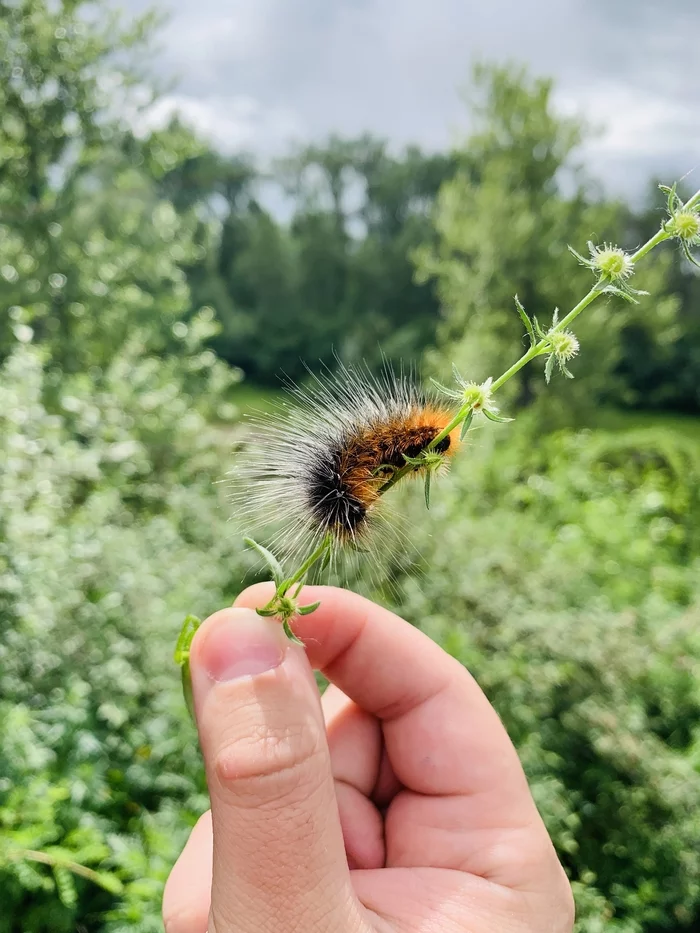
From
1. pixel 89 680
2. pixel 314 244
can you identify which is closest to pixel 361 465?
pixel 89 680

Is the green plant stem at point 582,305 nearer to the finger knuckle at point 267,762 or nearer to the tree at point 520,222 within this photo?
the finger knuckle at point 267,762

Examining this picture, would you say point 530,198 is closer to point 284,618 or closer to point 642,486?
point 642,486

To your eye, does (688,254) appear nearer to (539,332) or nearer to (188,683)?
(539,332)

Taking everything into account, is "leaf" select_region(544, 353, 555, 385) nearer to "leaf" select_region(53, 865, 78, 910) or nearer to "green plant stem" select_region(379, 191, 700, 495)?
"green plant stem" select_region(379, 191, 700, 495)

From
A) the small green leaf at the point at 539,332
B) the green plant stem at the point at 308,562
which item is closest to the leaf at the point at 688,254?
the small green leaf at the point at 539,332

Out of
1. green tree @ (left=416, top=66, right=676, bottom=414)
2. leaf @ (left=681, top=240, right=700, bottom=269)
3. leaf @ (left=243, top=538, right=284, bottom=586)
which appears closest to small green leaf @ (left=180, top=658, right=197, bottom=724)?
leaf @ (left=243, top=538, right=284, bottom=586)

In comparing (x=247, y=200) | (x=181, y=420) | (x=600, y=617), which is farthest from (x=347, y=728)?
(x=247, y=200)
